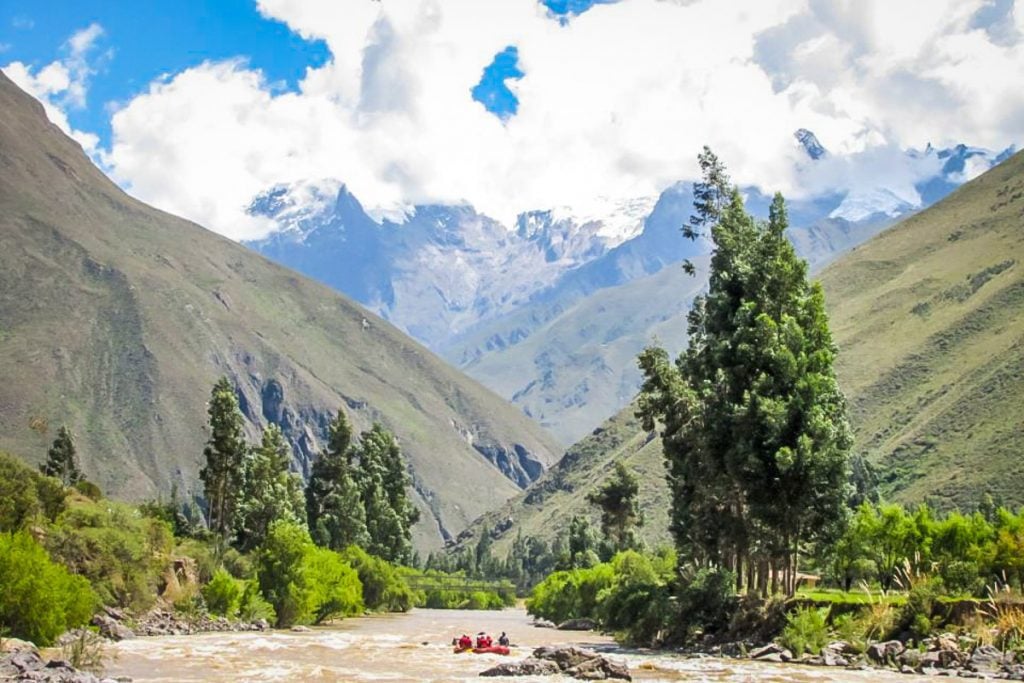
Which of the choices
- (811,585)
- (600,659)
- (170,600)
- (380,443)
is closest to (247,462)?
(380,443)

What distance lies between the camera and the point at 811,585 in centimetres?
9688

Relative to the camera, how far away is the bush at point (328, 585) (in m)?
102

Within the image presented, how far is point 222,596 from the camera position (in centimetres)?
9400

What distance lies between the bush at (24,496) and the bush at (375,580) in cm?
5331

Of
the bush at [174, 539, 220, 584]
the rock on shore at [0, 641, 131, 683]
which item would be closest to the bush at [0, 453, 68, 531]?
the bush at [174, 539, 220, 584]

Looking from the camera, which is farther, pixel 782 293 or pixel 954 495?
pixel 954 495

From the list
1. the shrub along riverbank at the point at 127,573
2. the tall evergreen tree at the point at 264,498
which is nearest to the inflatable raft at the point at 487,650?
the shrub along riverbank at the point at 127,573

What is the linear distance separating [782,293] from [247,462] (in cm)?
9062

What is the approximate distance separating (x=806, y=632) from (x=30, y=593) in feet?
134

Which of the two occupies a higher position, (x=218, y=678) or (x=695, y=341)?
(x=695, y=341)

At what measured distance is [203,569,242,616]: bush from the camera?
308ft

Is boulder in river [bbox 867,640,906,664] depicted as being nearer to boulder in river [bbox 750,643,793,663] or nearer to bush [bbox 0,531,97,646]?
boulder in river [bbox 750,643,793,663]

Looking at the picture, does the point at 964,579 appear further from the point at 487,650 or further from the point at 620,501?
the point at 620,501

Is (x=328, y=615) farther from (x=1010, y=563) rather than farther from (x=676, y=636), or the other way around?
(x=1010, y=563)
